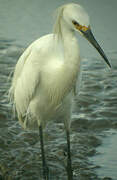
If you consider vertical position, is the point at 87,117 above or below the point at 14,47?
below

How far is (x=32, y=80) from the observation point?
Result: 160 inches

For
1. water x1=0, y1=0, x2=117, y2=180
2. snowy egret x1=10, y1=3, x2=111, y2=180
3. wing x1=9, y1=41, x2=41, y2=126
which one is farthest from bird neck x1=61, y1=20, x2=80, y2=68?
water x1=0, y1=0, x2=117, y2=180

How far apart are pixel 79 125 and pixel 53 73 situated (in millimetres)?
1527

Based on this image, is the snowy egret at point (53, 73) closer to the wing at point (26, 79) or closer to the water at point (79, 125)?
the wing at point (26, 79)

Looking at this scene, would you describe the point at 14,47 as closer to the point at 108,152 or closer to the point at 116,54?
the point at 116,54

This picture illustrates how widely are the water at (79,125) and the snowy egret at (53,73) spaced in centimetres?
22

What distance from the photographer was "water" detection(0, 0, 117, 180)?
14.3 ft

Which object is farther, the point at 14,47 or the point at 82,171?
the point at 14,47

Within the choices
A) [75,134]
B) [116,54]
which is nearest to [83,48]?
[116,54]

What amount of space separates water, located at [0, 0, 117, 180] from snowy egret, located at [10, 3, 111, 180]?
0.72 feet

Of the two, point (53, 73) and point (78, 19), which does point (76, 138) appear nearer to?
point (53, 73)

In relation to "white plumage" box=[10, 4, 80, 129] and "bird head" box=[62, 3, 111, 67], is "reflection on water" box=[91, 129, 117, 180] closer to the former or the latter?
"white plumage" box=[10, 4, 80, 129]

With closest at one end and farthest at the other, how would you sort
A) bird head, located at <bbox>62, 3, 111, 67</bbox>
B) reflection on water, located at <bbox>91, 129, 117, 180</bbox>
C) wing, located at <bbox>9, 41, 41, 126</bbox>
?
bird head, located at <bbox>62, 3, 111, 67</bbox>, wing, located at <bbox>9, 41, 41, 126</bbox>, reflection on water, located at <bbox>91, 129, 117, 180</bbox>

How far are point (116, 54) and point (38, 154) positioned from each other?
340 centimetres
